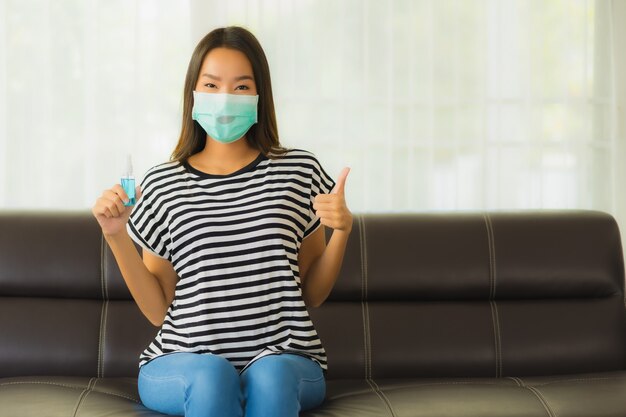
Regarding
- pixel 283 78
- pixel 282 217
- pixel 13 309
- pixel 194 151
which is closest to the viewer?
pixel 282 217

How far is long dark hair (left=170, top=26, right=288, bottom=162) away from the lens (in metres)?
2.02

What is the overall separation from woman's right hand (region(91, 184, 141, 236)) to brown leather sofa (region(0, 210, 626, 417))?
558 millimetres

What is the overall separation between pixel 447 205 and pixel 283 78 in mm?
748

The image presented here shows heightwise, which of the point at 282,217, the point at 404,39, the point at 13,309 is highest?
the point at 404,39

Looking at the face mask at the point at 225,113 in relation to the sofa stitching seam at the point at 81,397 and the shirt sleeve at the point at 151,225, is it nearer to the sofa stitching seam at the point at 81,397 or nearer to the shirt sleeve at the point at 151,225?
the shirt sleeve at the point at 151,225

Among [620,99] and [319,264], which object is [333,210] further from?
[620,99]

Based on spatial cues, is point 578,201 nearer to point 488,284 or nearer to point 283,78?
point 488,284

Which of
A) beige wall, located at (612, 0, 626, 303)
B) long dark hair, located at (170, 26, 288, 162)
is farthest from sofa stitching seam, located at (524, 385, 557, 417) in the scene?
beige wall, located at (612, 0, 626, 303)

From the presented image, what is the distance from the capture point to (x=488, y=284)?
2.47 meters

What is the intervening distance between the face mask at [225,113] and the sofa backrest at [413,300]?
0.62 metres

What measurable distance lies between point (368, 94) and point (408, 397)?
1312 mm

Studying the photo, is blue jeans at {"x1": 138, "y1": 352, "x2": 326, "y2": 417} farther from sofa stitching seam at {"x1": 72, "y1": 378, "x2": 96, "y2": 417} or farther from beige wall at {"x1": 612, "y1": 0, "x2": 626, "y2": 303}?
beige wall at {"x1": 612, "y1": 0, "x2": 626, "y2": 303}

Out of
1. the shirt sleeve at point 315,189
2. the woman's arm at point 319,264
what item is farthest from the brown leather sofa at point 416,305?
the shirt sleeve at point 315,189

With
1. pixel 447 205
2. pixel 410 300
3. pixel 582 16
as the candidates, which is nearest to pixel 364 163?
pixel 447 205
